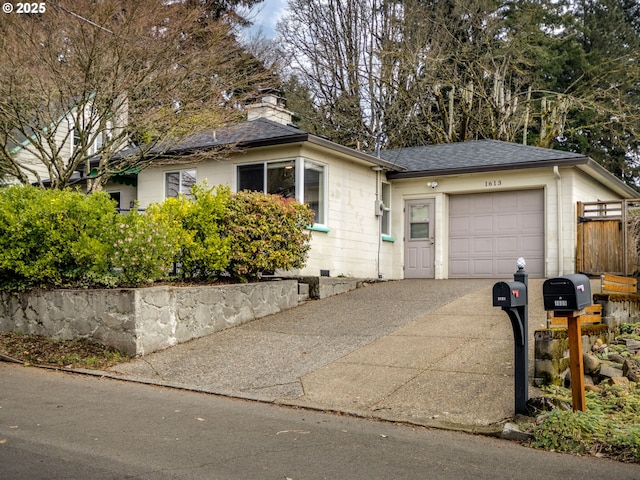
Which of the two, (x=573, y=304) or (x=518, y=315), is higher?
(x=573, y=304)

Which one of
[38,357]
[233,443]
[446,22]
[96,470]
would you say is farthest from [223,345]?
[446,22]

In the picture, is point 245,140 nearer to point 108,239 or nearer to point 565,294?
point 108,239

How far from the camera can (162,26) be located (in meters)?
13.4

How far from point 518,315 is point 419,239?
460 inches

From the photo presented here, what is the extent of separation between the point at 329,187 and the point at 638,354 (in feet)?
27.4

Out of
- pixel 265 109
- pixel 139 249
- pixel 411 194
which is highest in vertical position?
pixel 265 109

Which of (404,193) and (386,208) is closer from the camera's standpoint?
(386,208)

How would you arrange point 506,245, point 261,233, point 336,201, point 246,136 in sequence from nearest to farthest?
point 261,233
point 246,136
point 336,201
point 506,245

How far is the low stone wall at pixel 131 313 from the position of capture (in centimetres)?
959

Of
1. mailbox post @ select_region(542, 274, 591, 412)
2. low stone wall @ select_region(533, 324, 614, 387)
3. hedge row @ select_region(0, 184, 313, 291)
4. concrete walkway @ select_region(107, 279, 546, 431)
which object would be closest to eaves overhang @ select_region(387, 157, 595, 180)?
concrete walkway @ select_region(107, 279, 546, 431)

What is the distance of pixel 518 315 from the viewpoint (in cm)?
639

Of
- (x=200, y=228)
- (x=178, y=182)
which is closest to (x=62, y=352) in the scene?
(x=200, y=228)

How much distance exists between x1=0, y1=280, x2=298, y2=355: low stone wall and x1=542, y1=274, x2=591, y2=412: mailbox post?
5.86m

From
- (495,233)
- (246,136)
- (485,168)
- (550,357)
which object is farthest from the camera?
(495,233)
